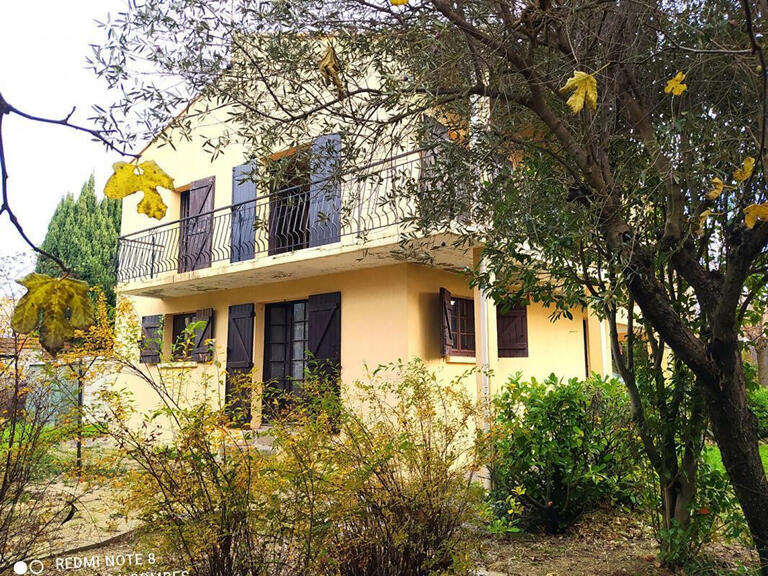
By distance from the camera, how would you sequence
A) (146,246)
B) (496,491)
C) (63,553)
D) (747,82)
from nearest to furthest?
(747,82) < (63,553) < (496,491) < (146,246)

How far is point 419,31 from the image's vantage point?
3.15m

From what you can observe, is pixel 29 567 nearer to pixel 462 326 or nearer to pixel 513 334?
pixel 462 326

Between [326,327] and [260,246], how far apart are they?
1790 mm

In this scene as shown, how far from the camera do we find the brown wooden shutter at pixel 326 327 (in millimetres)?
9117

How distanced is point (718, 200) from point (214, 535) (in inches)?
123

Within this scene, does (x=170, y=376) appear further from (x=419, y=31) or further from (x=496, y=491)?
(x=496, y=491)

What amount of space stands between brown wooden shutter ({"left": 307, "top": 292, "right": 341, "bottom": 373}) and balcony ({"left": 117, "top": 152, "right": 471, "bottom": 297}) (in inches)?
19.4

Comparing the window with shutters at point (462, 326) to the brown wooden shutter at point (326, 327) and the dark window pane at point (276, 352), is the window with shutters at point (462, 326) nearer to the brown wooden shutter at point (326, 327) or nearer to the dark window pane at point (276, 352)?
the brown wooden shutter at point (326, 327)

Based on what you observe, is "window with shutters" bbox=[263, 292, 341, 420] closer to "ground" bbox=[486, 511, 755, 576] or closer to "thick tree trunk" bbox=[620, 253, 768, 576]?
"ground" bbox=[486, 511, 755, 576]

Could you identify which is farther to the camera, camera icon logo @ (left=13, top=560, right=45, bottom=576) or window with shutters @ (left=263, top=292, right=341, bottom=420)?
window with shutters @ (left=263, top=292, right=341, bottom=420)

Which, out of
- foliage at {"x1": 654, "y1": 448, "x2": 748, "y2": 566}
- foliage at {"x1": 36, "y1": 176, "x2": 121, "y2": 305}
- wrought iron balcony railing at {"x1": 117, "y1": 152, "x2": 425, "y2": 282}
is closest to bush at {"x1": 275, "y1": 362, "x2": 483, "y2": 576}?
foliage at {"x1": 654, "y1": 448, "x2": 748, "y2": 566}

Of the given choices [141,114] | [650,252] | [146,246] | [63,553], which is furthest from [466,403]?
[146,246]

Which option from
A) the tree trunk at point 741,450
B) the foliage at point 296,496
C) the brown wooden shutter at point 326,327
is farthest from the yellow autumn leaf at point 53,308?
the brown wooden shutter at point 326,327

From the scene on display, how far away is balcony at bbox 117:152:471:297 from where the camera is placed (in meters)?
7.89
